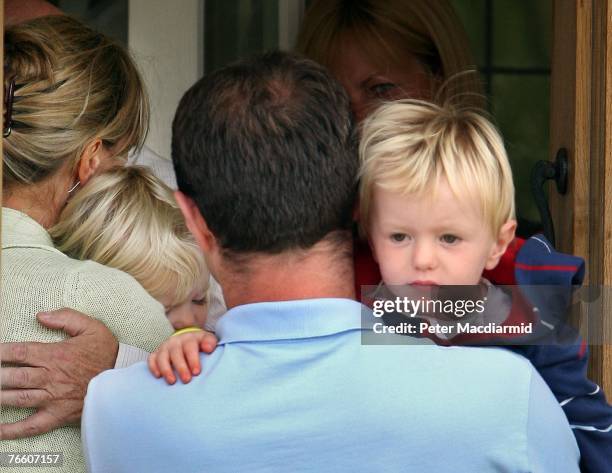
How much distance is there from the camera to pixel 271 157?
147 cm

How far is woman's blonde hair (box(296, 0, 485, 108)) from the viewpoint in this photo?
2605 millimetres

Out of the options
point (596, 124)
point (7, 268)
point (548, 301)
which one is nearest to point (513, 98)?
point (596, 124)

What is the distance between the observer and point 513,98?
395cm

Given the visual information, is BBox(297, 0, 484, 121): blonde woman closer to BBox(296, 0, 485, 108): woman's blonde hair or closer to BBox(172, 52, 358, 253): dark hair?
BBox(296, 0, 485, 108): woman's blonde hair

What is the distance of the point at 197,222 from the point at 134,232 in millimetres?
625

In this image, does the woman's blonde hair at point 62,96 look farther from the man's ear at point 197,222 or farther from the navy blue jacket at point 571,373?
the navy blue jacket at point 571,373

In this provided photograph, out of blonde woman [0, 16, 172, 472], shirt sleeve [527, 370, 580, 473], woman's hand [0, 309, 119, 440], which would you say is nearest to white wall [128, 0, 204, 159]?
blonde woman [0, 16, 172, 472]

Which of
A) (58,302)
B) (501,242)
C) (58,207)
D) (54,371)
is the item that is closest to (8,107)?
(58,207)

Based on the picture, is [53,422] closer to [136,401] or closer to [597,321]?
[136,401]

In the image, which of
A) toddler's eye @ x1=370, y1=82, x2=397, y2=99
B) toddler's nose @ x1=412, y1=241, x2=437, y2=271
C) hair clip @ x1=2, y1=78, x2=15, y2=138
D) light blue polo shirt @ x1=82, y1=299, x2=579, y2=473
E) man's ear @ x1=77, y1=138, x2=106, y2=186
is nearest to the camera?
light blue polo shirt @ x1=82, y1=299, x2=579, y2=473

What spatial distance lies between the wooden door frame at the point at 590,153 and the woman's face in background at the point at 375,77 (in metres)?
0.57

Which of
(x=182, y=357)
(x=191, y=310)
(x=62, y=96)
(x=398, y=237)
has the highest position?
(x=62, y=96)

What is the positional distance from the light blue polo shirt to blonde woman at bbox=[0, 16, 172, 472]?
293 millimetres

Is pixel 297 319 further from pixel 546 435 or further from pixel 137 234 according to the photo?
pixel 137 234
